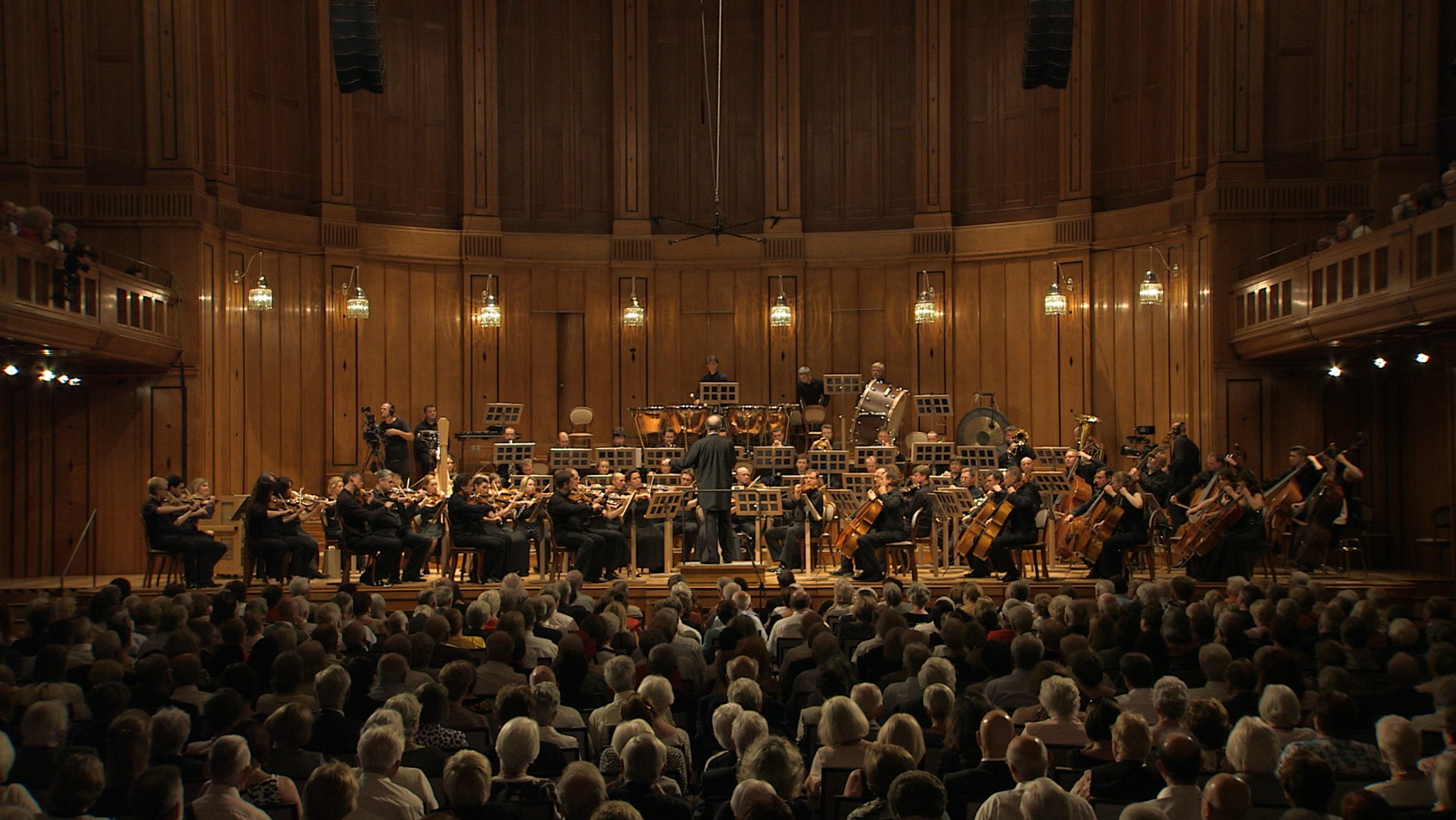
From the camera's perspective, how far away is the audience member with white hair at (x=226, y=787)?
4617mm

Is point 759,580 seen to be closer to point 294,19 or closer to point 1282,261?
point 1282,261

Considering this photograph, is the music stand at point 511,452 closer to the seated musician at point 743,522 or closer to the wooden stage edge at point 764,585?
the wooden stage edge at point 764,585

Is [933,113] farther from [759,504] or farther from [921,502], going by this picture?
[759,504]

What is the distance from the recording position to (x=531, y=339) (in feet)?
68.4

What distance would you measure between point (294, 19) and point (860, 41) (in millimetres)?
8825

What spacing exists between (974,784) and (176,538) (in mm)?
11251

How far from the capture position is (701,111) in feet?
70.9

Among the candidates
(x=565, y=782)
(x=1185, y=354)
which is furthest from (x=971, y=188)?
(x=565, y=782)

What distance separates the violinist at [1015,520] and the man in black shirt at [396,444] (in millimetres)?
7965

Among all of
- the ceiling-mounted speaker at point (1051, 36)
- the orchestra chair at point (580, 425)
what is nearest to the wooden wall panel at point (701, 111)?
the orchestra chair at point (580, 425)

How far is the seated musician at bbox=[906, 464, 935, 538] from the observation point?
14.7 meters

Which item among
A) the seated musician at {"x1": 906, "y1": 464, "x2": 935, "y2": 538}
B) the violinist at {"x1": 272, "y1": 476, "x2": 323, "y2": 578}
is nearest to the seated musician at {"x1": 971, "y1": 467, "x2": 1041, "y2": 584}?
the seated musician at {"x1": 906, "y1": 464, "x2": 935, "y2": 538}

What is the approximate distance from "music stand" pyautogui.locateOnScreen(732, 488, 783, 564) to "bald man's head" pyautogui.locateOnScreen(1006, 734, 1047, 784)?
9.52m

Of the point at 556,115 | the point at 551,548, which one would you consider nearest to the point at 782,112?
the point at 556,115
